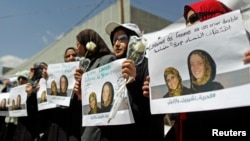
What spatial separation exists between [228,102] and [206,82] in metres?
0.14

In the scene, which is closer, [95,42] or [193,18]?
[193,18]

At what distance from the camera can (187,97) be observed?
1.35 meters

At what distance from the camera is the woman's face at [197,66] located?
51.4 inches

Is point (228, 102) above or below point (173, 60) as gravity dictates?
below

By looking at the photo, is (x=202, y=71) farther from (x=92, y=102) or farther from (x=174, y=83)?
(x=92, y=102)

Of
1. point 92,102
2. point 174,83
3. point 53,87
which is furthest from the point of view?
point 53,87

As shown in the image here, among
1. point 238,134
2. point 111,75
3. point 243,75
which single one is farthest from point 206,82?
point 111,75

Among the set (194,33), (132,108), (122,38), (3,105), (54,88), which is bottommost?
(3,105)

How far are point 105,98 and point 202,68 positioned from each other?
795 millimetres

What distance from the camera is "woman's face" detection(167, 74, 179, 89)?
143 centimetres

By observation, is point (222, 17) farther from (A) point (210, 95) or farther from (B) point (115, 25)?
(B) point (115, 25)

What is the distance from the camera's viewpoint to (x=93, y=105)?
203 cm

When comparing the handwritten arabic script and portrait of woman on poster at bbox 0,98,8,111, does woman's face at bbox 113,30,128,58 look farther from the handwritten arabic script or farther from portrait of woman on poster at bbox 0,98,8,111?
portrait of woman on poster at bbox 0,98,8,111

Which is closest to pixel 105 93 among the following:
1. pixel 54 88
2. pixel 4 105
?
pixel 54 88
